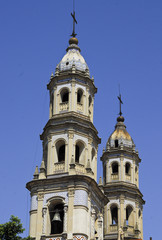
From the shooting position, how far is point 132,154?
64500mm

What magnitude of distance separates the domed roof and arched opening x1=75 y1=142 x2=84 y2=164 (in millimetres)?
7676

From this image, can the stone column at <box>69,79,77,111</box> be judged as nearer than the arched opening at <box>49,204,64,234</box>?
No

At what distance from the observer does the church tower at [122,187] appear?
6069 cm

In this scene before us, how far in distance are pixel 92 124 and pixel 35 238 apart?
11651mm

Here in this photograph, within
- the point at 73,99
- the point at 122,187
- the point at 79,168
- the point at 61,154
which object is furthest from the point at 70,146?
the point at 122,187

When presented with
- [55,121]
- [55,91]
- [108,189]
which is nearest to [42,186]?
[55,121]

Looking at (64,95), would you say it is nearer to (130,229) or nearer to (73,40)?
(73,40)

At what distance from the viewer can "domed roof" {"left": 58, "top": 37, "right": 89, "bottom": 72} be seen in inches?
2153

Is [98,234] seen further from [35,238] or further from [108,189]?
[108,189]

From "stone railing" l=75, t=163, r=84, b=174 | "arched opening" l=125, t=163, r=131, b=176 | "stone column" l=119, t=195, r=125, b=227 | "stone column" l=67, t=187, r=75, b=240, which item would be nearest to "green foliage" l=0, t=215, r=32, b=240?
"stone column" l=67, t=187, r=75, b=240

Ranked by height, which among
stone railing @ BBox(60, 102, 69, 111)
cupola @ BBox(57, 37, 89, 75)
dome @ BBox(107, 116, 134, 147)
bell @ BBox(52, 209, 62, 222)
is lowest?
bell @ BBox(52, 209, 62, 222)

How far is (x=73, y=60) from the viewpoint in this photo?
55.2 meters

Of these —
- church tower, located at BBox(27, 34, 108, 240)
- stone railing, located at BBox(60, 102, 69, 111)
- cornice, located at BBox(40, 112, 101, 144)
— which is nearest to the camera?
church tower, located at BBox(27, 34, 108, 240)

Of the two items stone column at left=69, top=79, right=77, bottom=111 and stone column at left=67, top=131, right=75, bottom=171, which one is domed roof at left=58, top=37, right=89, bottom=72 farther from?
stone column at left=67, top=131, right=75, bottom=171
